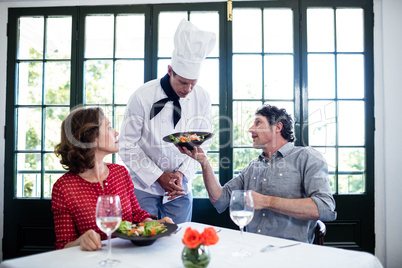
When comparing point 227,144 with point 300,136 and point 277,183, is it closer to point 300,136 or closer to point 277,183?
point 300,136

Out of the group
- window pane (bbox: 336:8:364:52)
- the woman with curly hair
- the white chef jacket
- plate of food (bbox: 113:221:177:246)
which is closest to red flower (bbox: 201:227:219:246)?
plate of food (bbox: 113:221:177:246)

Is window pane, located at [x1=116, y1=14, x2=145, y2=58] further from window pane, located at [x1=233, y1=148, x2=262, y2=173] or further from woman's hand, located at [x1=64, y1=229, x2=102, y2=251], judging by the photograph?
woman's hand, located at [x1=64, y1=229, x2=102, y2=251]

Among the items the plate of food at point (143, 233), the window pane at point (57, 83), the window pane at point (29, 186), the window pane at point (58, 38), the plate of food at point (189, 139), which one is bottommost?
the window pane at point (29, 186)

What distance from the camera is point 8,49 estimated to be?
3.18 meters

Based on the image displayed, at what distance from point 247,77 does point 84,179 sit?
1877 mm

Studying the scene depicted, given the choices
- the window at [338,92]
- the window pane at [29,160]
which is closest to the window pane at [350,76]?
the window at [338,92]

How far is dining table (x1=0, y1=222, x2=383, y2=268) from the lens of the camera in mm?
1088

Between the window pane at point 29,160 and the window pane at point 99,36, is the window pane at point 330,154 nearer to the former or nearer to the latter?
the window pane at point 99,36

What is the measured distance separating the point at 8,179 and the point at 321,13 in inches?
126

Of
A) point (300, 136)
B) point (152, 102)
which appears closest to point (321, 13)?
point (300, 136)

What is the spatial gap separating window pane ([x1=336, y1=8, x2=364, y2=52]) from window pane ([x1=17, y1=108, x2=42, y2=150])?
2.81 m

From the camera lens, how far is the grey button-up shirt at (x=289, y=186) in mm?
1797

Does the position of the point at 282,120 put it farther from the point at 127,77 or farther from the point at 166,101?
the point at 127,77

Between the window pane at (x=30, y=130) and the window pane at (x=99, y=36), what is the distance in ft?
2.40
